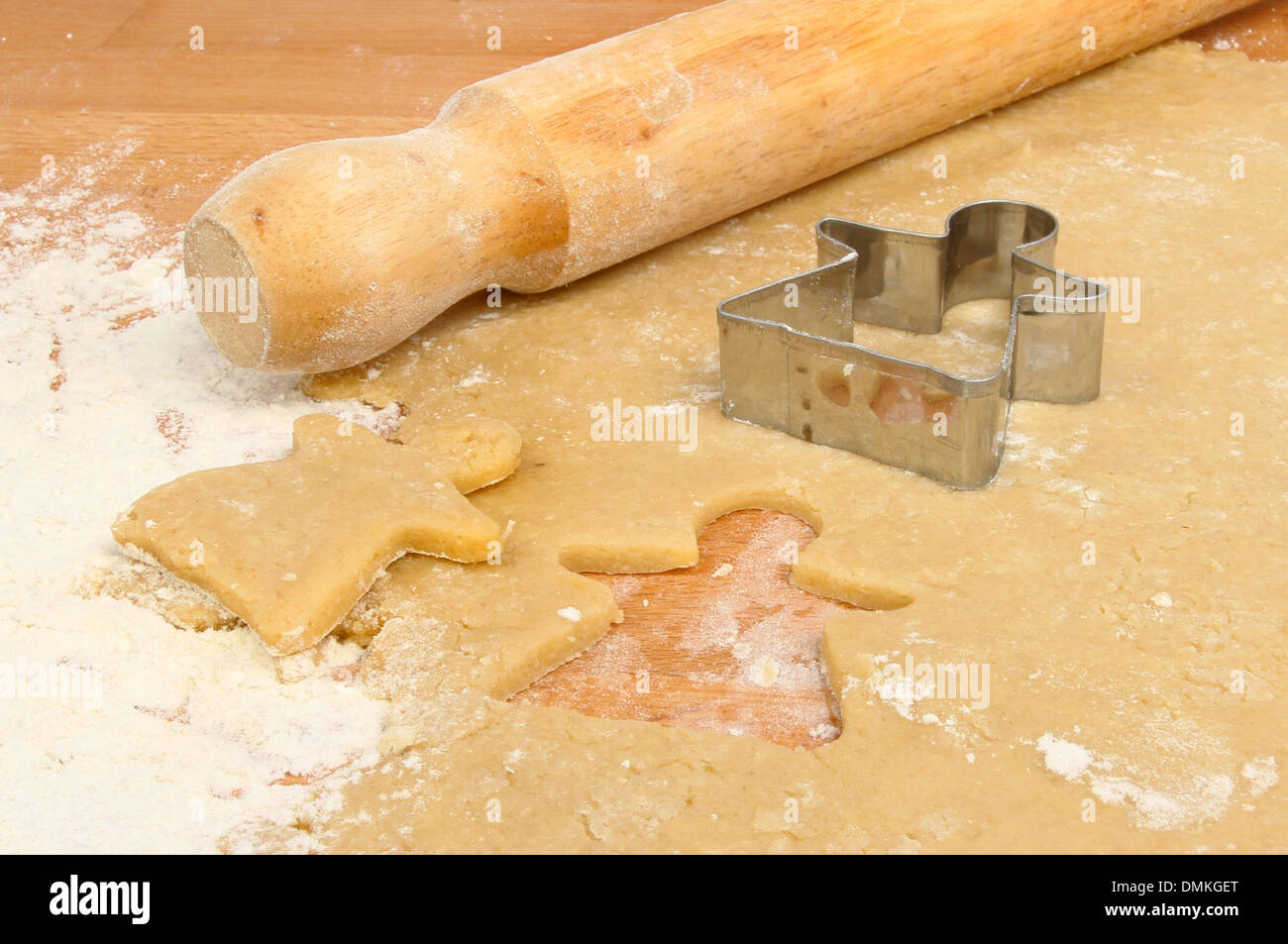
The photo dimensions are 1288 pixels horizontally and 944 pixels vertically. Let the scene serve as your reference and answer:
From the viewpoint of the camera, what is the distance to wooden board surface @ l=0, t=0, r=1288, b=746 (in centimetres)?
225

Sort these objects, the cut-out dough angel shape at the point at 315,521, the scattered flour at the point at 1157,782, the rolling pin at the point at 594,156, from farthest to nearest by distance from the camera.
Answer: the rolling pin at the point at 594,156
the cut-out dough angel shape at the point at 315,521
the scattered flour at the point at 1157,782

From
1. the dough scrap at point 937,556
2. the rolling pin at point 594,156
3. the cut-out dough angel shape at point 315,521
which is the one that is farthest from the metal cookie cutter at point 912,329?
the cut-out dough angel shape at point 315,521

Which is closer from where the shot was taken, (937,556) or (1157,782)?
(1157,782)

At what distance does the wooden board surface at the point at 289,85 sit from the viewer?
2248mm

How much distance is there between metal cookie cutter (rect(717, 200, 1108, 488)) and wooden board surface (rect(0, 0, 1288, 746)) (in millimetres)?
226

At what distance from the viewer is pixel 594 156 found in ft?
9.20

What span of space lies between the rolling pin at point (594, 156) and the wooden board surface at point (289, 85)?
2.39 feet

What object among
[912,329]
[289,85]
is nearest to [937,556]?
[912,329]

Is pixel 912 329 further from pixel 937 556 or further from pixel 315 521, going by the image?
pixel 315 521

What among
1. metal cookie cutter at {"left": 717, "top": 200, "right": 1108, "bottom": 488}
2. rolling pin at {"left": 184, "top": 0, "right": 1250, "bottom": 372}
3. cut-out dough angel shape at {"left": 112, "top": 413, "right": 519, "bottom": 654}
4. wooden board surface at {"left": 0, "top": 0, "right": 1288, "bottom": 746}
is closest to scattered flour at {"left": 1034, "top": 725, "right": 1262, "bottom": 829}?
wooden board surface at {"left": 0, "top": 0, "right": 1288, "bottom": 746}

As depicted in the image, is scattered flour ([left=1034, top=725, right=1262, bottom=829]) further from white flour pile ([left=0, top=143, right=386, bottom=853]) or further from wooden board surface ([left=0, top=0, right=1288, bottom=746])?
white flour pile ([left=0, top=143, right=386, bottom=853])

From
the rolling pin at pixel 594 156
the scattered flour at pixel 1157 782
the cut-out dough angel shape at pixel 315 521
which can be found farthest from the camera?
the rolling pin at pixel 594 156

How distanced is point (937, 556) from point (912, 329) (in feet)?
2.48

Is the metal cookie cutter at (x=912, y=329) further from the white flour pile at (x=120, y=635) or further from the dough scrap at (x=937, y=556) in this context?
the white flour pile at (x=120, y=635)
